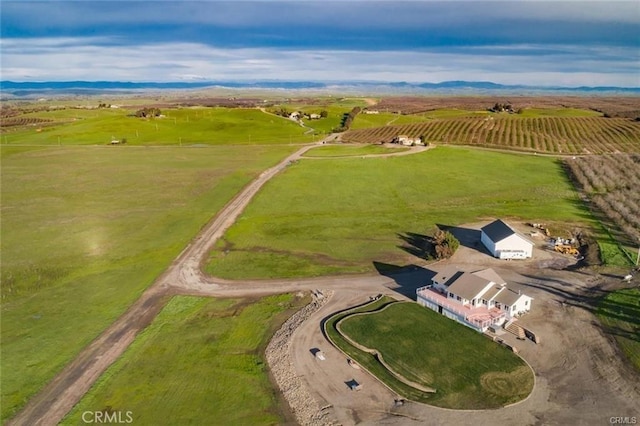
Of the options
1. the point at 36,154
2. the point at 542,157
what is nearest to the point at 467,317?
the point at 542,157

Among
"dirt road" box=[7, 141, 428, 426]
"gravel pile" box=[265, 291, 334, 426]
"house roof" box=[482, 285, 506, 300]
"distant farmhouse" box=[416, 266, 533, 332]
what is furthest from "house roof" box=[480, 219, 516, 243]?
"gravel pile" box=[265, 291, 334, 426]

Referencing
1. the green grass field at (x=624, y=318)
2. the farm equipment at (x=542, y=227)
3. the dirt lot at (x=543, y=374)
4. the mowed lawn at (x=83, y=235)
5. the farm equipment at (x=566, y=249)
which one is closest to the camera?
the dirt lot at (x=543, y=374)

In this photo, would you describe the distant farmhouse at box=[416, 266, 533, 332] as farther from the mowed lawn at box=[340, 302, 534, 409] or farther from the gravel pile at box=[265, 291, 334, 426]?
the gravel pile at box=[265, 291, 334, 426]

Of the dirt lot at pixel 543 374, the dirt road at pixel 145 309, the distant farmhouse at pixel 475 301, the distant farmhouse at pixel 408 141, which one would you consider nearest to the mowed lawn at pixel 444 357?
the distant farmhouse at pixel 475 301

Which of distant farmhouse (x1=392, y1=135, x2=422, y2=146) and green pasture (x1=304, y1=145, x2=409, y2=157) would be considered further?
distant farmhouse (x1=392, y1=135, x2=422, y2=146)

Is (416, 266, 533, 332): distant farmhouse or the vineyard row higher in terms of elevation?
the vineyard row

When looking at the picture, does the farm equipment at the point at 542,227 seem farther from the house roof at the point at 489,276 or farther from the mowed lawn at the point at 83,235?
the mowed lawn at the point at 83,235
